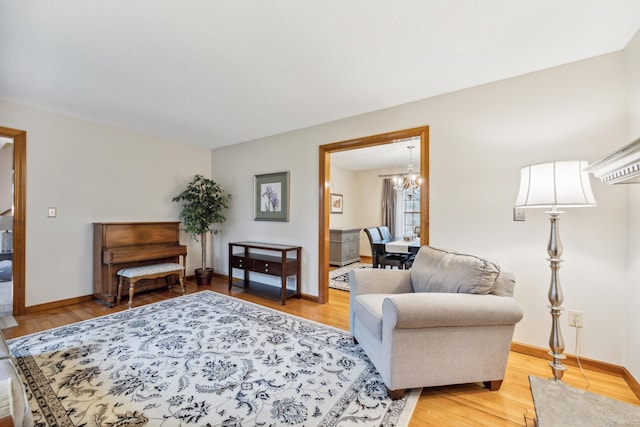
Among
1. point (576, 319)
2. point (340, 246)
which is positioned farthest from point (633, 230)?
point (340, 246)

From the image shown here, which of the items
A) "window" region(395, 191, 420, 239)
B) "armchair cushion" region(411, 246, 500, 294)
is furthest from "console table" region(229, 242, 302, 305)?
"window" region(395, 191, 420, 239)

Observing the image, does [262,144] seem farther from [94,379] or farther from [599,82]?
[599,82]

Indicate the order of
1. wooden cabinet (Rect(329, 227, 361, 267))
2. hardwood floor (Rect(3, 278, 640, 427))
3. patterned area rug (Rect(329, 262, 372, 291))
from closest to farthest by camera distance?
1. hardwood floor (Rect(3, 278, 640, 427))
2. patterned area rug (Rect(329, 262, 372, 291))
3. wooden cabinet (Rect(329, 227, 361, 267))

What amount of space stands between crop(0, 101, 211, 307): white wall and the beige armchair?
3.76 meters

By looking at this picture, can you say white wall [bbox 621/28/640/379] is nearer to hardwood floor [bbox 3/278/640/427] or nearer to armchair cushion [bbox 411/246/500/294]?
hardwood floor [bbox 3/278/640/427]

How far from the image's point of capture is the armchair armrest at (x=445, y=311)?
5.05 ft

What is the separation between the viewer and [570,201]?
153 centimetres

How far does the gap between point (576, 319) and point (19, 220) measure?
17.7ft

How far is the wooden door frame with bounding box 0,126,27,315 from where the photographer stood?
2.93 m

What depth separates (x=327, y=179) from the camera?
11.5 feet

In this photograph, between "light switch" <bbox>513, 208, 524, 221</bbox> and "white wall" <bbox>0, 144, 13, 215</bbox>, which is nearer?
"light switch" <bbox>513, 208, 524, 221</bbox>

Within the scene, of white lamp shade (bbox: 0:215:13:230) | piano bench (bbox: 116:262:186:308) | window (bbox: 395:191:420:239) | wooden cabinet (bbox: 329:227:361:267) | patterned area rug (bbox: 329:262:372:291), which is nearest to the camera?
piano bench (bbox: 116:262:186:308)

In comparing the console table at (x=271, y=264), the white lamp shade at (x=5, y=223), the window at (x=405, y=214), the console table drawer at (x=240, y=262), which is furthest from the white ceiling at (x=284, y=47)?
the window at (x=405, y=214)

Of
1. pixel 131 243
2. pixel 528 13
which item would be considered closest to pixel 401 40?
pixel 528 13
